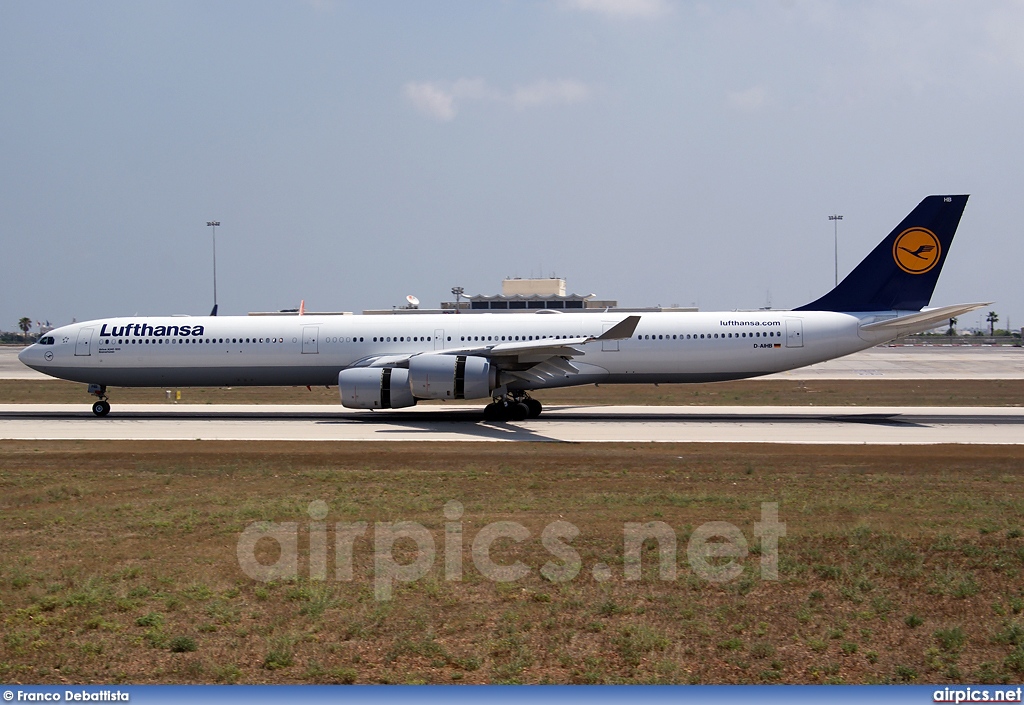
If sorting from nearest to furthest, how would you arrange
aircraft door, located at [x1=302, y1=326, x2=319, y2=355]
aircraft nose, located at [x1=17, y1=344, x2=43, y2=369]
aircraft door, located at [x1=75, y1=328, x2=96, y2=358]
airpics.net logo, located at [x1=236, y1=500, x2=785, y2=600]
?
airpics.net logo, located at [x1=236, y1=500, x2=785, y2=600] → aircraft door, located at [x1=302, y1=326, x2=319, y2=355] → aircraft door, located at [x1=75, y1=328, x2=96, y2=358] → aircraft nose, located at [x1=17, y1=344, x2=43, y2=369]

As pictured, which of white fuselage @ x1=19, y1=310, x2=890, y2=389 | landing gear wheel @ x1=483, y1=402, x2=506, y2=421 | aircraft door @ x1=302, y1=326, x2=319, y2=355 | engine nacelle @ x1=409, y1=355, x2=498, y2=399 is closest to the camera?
engine nacelle @ x1=409, y1=355, x2=498, y2=399

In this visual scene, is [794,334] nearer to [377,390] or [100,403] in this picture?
[377,390]

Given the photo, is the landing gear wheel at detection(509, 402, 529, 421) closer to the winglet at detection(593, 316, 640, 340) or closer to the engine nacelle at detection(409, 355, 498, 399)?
the engine nacelle at detection(409, 355, 498, 399)

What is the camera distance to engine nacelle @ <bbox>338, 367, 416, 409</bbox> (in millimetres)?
25391

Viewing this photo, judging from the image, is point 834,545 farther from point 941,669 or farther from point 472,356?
point 472,356

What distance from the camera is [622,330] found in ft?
81.5

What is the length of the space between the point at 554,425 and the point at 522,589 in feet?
55.1

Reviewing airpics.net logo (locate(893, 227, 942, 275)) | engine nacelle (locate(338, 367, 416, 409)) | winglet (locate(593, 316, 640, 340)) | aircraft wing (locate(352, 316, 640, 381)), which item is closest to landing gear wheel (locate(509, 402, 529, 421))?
aircraft wing (locate(352, 316, 640, 381))

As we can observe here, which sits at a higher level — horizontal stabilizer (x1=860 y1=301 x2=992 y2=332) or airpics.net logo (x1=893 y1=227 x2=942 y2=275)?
airpics.net logo (x1=893 y1=227 x2=942 y2=275)

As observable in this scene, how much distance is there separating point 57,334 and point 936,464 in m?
27.4

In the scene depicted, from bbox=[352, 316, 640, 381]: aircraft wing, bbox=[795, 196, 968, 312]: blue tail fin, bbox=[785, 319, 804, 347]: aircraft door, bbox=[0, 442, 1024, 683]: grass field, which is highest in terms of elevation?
bbox=[795, 196, 968, 312]: blue tail fin

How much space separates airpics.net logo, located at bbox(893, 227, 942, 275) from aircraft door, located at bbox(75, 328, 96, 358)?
26.5 meters

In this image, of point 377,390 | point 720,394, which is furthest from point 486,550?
point 720,394

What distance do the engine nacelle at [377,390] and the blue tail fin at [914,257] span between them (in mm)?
14826
